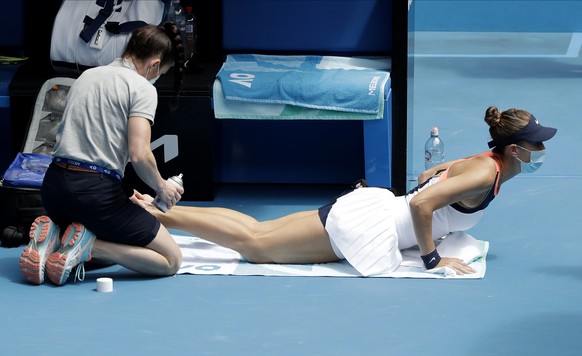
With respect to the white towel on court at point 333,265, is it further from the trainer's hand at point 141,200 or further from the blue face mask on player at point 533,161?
the blue face mask on player at point 533,161

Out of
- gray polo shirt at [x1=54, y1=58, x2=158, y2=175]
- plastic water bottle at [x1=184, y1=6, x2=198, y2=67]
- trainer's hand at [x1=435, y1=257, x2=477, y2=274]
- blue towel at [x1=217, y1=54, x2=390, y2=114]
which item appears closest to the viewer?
gray polo shirt at [x1=54, y1=58, x2=158, y2=175]

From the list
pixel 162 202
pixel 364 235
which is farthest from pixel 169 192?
pixel 364 235

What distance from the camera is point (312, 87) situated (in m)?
7.34

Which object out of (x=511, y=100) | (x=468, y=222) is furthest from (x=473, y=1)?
(x=468, y=222)

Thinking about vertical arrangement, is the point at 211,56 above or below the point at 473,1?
above

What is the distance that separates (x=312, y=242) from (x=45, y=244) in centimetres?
134

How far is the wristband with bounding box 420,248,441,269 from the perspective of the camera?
233 inches

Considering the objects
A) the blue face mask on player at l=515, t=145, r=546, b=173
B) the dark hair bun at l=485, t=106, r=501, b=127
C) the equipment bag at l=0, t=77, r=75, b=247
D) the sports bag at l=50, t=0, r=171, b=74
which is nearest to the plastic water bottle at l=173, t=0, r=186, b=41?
the sports bag at l=50, t=0, r=171, b=74

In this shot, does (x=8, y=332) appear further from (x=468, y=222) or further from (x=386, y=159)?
(x=386, y=159)

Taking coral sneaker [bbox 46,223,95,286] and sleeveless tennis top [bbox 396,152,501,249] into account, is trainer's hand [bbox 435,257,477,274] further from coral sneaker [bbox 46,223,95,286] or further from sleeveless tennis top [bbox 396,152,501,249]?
coral sneaker [bbox 46,223,95,286]

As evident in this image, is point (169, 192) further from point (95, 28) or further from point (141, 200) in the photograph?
point (95, 28)

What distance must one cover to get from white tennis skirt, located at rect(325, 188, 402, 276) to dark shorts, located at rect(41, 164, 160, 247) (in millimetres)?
914

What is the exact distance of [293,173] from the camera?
829 centimetres

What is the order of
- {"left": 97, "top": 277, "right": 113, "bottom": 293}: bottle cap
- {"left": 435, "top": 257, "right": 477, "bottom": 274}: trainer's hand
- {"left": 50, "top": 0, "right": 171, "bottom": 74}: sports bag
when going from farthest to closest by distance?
{"left": 50, "top": 0, "right": 171, "bottom": 74}: sports bag
{"left": 435, "top": 257, "right": 477, "bottom": 274}: trainer's hand
{"left": 97, "top": 277, "right": 113, "bottom": 293}: bottle cap
